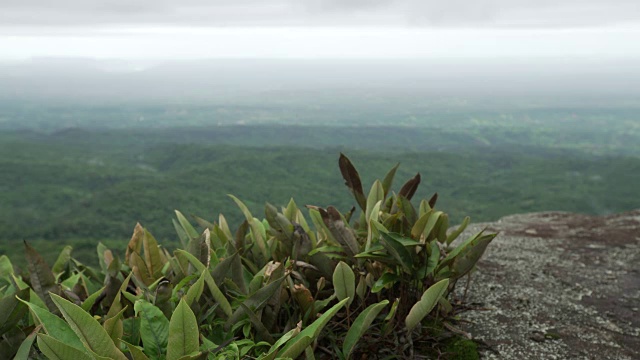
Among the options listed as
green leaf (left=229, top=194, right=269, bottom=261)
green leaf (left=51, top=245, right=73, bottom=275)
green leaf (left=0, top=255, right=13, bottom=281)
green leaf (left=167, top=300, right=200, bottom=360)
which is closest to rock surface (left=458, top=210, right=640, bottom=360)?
green leaf (left=229, top=194, right=269, bottom=261)

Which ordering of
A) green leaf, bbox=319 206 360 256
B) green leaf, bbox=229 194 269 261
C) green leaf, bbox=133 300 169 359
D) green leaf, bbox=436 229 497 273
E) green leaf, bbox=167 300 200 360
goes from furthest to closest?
green leaf, bbox=229 194 269 261 → green leaf, bbox=319 206 360 256 → green leaf, bbox=436 229 497 273 → green leaf, bbox=133 300 169 359 → green leaf, bbox=167 300 200 360

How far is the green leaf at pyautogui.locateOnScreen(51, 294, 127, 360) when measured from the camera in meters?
2.09

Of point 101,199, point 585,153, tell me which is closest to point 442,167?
point 585,153

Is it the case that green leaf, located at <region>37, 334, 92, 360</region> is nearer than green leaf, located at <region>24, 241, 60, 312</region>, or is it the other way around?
green leaf, located at <region>37, 334, 92, 360</region>

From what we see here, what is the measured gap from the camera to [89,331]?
7.00 ft

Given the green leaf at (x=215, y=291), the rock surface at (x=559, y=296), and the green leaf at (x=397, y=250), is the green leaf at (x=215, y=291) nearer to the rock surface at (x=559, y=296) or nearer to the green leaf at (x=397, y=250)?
the green leaf at (x=397, y=250)

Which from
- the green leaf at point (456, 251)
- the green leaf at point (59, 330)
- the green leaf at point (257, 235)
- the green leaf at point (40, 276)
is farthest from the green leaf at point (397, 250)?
the green leaf at point (40, 276)

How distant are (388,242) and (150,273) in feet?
5.27

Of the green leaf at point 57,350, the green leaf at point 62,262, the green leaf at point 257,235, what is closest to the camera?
the green leaf at point 57,350

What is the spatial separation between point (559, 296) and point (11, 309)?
4.30 m

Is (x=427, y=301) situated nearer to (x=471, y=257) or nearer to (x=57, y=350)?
(x=471, y=257)

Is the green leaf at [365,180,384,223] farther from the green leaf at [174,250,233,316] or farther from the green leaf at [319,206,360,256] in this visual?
the green leaf at [174,250,233,316]

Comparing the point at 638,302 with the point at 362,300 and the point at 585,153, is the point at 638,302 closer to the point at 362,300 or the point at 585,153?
the point at 362,300

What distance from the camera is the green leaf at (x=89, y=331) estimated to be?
6.87ft
